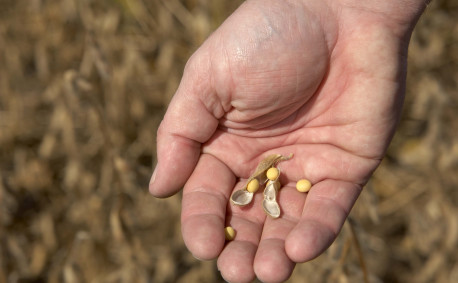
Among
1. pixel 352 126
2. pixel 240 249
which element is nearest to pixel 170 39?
pixel 352 126

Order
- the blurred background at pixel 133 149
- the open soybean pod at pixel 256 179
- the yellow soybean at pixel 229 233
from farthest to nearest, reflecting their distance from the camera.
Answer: the blurred background at pixel 133 149
the open soybean pod at pixel 256 179
the yellow soybean at pixel 229 233

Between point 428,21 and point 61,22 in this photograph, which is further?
point 61,22

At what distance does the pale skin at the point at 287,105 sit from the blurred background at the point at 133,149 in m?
0.77

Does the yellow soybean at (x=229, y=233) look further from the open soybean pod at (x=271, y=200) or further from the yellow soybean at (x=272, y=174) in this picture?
the yellow soybean at (x=272, y=174)

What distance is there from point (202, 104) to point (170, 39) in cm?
155

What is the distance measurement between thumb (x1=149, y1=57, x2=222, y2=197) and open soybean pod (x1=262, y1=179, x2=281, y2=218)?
0.26 metres

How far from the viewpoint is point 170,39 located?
127 inches

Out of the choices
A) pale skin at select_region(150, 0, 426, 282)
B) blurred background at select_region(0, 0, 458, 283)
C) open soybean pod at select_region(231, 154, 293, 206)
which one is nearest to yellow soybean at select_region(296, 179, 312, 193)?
pale skin at select_region(150, 0, 426, 282)

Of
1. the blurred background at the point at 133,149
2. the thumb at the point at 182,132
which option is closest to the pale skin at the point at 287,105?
the thumb at the point at 182,132

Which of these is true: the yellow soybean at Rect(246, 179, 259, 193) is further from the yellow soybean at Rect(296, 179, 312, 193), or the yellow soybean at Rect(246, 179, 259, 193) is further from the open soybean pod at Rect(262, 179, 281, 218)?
the yellow soybean at Rect(296, 179, 312, 193)

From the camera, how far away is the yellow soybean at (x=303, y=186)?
177 cm

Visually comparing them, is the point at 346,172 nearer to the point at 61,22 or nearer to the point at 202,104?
the point at 202,104

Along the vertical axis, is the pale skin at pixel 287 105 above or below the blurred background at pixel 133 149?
above

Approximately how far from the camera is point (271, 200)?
1.73 metres
